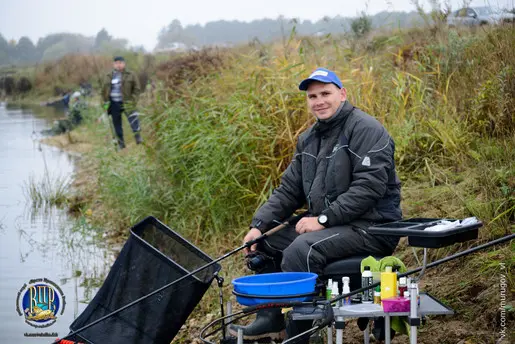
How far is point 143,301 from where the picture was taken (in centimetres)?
399

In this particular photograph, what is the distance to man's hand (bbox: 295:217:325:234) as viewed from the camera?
4.29 meters

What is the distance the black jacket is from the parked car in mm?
3138

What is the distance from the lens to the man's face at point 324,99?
14.8ft

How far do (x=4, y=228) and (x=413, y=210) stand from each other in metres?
5.45

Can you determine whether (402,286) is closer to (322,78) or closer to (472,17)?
(322,78)

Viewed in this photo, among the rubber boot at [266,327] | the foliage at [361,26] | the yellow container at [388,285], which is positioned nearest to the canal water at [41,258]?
the rubber boot at [266,327]

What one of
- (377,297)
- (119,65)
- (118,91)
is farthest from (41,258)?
(119,65)

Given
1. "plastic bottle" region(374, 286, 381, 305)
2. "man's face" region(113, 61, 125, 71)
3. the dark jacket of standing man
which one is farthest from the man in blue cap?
"man's face" region(113, 61, 125, 71)

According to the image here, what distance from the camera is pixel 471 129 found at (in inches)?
269

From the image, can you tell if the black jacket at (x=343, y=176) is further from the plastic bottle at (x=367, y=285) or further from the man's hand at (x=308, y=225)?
the plastic bottle at (x=367, y=285)

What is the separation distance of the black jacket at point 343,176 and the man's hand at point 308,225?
7 centimetres

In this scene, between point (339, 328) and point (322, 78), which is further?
point (322, 78)

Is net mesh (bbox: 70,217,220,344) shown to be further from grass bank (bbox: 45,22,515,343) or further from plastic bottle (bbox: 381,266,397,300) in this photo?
grass bank (bbox: 45,22,515,343)

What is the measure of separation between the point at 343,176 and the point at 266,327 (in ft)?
3.02
